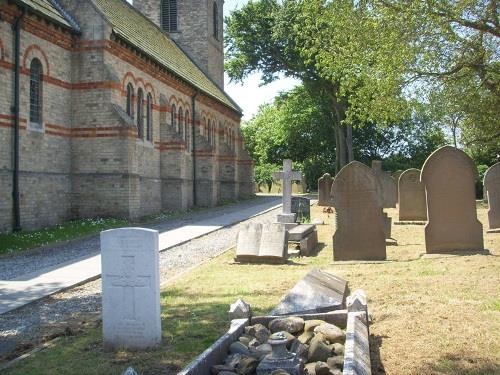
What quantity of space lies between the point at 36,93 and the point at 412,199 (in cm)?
1322

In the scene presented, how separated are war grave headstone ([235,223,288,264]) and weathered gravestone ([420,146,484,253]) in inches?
116

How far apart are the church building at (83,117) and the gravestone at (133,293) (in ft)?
36.3

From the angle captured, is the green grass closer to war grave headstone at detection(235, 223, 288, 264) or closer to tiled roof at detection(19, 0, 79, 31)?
war grave headstone at detection(235, 223, 288, 264)

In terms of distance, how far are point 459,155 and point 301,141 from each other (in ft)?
129

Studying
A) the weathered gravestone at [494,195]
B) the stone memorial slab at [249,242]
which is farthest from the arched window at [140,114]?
the weathered gravestone at [494,195]

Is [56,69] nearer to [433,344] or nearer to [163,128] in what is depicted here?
[163,128]

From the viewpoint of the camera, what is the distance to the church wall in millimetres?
15117

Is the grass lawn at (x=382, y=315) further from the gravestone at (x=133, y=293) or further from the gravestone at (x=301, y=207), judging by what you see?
the gravestone at (x=301, y=207)

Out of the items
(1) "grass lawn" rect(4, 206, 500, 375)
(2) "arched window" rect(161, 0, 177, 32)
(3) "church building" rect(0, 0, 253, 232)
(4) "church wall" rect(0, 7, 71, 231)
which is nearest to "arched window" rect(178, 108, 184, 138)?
(3) "church building" rect(0, 0, 253, 232)

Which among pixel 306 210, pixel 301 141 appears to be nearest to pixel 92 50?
pixel 306 210

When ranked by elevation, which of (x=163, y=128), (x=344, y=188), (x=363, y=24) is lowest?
(x=344, y=188)

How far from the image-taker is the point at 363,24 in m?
15.4

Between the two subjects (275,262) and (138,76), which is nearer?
(275,262)

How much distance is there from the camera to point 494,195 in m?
14.2
